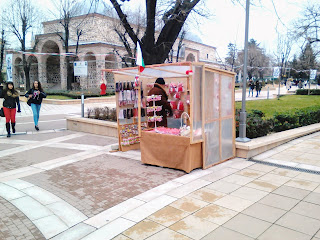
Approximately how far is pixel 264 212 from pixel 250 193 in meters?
0.75

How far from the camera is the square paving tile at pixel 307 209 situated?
3943mm

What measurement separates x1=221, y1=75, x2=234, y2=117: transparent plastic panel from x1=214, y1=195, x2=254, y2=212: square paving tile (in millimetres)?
2495

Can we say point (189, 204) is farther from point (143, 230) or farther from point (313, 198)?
point (313, 198)

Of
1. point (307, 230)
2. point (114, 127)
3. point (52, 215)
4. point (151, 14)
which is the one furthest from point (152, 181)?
point (151, 14)

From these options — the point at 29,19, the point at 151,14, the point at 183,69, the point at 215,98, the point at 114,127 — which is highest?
the point at 29,19

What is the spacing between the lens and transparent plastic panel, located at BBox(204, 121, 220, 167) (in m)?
6.14

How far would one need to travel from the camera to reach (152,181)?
5512mm

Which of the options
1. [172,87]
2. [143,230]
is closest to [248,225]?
[143,230]

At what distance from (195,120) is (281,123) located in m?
4.92

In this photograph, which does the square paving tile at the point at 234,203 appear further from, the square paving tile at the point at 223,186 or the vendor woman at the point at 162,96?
the vendor woman at the point at 162,96

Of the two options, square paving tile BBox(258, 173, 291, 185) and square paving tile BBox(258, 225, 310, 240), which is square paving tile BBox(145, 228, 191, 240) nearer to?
square paving tile BBox(258, 225, 310, 240)

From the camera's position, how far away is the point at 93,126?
Answer: 10.7 metres

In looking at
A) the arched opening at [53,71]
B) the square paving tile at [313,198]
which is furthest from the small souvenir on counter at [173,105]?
the arched opening at [53,71]

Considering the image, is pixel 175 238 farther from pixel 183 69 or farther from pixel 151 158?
pixel 183 69
